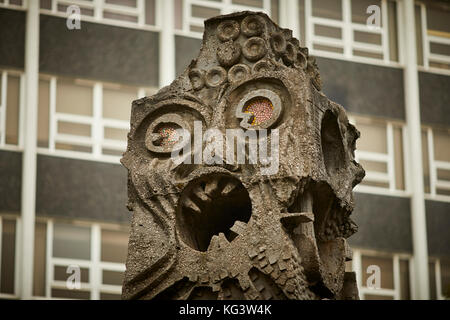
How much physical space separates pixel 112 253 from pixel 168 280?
11.4 metres

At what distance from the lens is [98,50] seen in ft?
99.3

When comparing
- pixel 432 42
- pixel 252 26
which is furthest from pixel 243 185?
pixel 432 42

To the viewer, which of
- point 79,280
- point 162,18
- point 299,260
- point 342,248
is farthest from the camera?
point 162,18

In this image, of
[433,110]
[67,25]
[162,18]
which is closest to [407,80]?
[433,110]

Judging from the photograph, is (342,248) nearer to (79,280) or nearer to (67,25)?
(79,280)

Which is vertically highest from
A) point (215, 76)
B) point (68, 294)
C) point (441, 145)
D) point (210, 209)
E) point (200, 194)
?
point (441, 145)

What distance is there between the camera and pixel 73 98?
3017 centimetres

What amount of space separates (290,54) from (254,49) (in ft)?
2.03

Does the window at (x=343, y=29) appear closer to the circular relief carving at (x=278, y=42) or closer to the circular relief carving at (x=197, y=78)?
the circular relief carving at (x=278, y=42)

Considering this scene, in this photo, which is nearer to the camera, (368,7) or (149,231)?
(149,231)

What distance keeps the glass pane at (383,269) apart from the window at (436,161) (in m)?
1.89

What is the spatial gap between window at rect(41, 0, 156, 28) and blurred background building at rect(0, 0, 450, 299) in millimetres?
28

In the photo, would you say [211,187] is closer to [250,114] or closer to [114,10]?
[250,114]

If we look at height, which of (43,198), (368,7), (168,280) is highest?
(368,7)
